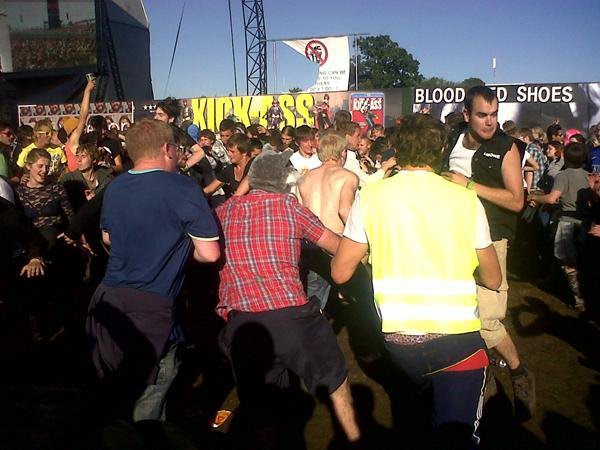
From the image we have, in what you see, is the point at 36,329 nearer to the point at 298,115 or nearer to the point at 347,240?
the point at 347,240

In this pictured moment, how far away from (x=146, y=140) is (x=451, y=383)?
1984mm

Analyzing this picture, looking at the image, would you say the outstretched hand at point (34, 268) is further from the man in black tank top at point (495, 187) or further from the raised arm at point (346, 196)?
the man in black tank top at point (495, 187)

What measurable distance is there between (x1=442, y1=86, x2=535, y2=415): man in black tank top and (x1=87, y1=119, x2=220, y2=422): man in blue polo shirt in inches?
66.9

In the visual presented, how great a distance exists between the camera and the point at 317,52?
29.3 m

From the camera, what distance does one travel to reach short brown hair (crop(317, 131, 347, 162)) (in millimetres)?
5043

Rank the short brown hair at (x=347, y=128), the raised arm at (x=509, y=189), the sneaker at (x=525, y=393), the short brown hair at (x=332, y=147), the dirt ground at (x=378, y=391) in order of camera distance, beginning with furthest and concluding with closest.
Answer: the short brown hair at (x=347, y=128), the short brown hair at (x=332, y=147), the sneaker at (x=525, y=393), the dirt ground at (x=378, y=391), the raised arm at (x=509, y=189)

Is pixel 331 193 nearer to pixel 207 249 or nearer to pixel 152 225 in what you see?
pixel 207 249

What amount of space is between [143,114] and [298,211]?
1849 centimetres

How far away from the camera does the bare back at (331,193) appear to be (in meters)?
4.84

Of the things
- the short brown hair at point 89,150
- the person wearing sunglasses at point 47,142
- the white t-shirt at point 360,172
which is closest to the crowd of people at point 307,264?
the short brown hair at point 89,150

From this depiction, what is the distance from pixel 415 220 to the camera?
254 centimetres

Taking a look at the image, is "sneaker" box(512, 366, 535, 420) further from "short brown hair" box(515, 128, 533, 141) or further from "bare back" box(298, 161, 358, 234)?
"short brown hair" box(515, 128, 533, 141)

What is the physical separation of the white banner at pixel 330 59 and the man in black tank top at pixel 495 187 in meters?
26.0

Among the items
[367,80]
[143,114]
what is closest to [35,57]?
[143,114]
